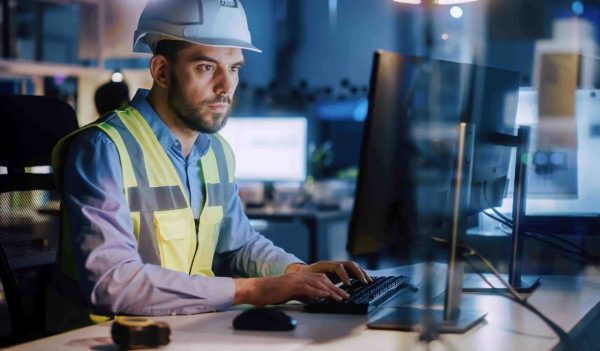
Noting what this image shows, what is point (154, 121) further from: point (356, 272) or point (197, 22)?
point (356, 272)

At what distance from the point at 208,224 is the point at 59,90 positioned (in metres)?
4.05

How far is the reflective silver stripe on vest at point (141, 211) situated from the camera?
198cm

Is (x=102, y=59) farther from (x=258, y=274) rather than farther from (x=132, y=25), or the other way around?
(x=258, y=274)

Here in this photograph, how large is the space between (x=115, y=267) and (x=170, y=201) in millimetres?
310

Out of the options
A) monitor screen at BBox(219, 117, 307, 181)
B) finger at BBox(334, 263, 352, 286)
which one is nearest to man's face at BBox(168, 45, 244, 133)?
finger at BBox(334, 263, 352, 286)

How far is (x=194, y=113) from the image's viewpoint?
6.98ft

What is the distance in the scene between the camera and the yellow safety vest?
1.96 meters

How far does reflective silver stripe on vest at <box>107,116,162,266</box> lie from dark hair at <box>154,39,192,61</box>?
→ 26cm

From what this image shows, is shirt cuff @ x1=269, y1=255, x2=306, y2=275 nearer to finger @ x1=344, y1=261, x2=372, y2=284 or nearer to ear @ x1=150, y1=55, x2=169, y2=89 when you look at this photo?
finger @ x1=344, y1=261, x2=372, y2=284

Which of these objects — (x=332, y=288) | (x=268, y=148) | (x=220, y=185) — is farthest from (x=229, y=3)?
(x=268, y=148)

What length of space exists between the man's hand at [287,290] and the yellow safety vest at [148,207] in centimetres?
29

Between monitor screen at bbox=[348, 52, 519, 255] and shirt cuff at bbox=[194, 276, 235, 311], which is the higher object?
monitor screen at bbox=[348, 52, 519, 255]

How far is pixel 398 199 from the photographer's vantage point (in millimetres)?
1498

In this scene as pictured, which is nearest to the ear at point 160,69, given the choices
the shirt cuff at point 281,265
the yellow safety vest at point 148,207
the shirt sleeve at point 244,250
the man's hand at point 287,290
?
the yellow safety vest at point 148,207
